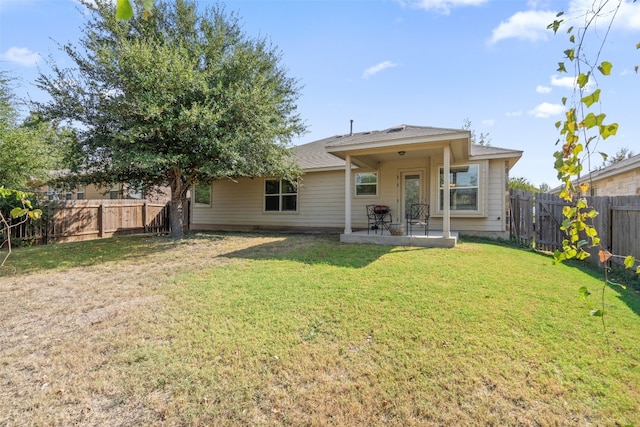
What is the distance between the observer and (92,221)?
39.8ft

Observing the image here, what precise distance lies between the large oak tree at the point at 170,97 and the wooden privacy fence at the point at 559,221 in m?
7.52

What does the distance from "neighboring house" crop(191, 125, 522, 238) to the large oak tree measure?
2.61 meters

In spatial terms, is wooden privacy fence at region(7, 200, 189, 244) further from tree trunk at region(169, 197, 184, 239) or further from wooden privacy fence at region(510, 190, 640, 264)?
wooden privacy fence at region(510, 190, 640, 264)

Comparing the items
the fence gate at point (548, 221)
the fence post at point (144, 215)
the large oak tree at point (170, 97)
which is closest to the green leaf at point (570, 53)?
the large oak tree at point (170, 97)

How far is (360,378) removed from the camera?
9.17 ft

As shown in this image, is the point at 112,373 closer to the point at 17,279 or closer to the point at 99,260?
A: the point at 17,279

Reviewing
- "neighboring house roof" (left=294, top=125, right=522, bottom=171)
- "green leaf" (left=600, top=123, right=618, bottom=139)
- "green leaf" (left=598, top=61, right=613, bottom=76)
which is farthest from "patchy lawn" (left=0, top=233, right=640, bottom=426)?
"neighboring house roof" (left=294, top=125, right=522, bottom=171)

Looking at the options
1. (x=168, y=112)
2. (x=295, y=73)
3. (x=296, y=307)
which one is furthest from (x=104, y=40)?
(x=296, y=307)

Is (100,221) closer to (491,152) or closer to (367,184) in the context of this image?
(367,184)

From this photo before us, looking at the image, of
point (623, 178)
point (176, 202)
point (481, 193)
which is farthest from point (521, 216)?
point (176, 202)

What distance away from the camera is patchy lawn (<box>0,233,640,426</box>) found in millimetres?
2475

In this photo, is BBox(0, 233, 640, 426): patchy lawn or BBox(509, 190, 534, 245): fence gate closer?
BBox(0, 233, 640, 426): patchy lawn

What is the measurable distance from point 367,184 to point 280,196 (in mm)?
3749

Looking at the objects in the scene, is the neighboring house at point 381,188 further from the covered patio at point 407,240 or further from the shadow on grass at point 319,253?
the shadow on grass at point 319,253
